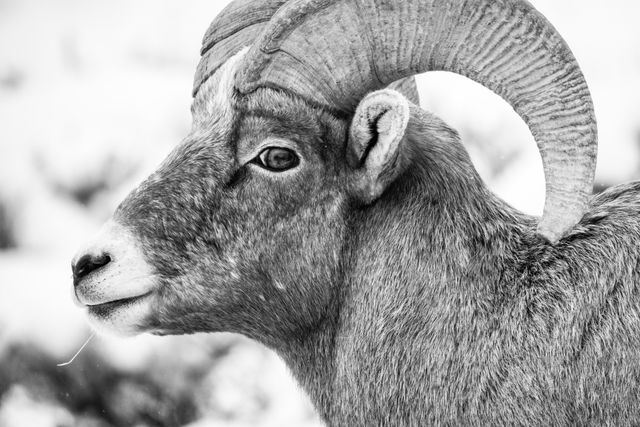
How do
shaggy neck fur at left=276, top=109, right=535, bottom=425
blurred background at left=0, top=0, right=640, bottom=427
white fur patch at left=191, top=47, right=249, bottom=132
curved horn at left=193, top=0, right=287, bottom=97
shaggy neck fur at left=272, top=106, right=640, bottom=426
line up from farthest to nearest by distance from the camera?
blurred background at left=0, top=0, right=640, bottom=427 < curved horn at left=193, top=0, right=287, bottom=97 < white fur patch at left=191, top=47, right=249, bottom=132 < shaggy neck fur at left=276, top=109, right=535, bottom=425 < shaggy neck fur at left=272, top=106, right=640, bottom=426

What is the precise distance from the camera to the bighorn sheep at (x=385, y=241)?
4.29m

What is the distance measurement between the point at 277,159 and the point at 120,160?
288 inches

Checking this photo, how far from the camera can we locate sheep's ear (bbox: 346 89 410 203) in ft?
14.2

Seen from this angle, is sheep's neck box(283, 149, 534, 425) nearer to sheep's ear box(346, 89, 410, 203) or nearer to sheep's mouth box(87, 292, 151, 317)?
sheep's ear box(346, 89, 410, 203)

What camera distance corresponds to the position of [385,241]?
462 cm

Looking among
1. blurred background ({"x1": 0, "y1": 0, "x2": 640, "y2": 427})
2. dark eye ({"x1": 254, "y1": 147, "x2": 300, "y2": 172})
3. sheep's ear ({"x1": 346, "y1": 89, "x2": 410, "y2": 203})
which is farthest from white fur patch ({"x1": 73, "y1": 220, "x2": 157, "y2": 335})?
blurred background ({"x1": 0, "y1": 0, "x2": 640, "y2": 427})

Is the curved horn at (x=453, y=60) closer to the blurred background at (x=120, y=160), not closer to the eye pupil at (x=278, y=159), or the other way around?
the eye pupil at (x=278, y=159)

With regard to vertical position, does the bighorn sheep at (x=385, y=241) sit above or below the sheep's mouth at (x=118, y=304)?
above

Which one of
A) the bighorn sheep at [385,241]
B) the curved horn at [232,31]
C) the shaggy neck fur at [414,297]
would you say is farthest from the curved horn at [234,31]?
the shaggy neck fur at [414,297]

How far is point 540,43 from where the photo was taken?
4273 mm

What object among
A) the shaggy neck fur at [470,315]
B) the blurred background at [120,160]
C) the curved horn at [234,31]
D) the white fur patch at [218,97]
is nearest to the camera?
the shaggy neck fur at [470,315]

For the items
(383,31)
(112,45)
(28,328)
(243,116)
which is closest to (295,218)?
(243,116)

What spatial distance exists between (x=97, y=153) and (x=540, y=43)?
8504 mm

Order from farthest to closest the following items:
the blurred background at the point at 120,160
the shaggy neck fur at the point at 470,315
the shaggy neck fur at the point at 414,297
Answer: the blurred background at the point at 120,160, the shaggy neck fur at the point at 414,297, the shaggy neck fur at the point at 470,315
